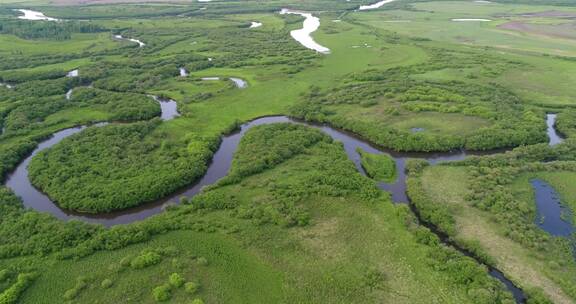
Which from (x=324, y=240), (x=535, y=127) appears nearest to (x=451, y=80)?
(x=535, y=127)

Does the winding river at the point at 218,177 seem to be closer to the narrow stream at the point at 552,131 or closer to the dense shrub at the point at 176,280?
the narrow stream at the point at 552,131

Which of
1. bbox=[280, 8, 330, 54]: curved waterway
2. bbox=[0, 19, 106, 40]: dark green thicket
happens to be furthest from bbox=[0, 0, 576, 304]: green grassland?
bbox=[0, 19, 106, 40]: dark green thicket

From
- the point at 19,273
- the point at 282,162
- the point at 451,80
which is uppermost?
the point at 451,80

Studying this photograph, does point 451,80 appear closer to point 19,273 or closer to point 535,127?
point 535,127

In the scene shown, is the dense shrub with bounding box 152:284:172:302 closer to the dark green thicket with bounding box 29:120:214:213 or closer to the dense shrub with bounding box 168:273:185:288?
the dense shrub with bounding box 168:273:185:288

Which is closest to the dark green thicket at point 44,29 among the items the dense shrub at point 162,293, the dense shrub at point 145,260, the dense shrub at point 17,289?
the dense shrub at point 17,289

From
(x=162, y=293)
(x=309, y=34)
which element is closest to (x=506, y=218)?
(x=162, y=293)

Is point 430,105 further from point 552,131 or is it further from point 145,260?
point 145,260
